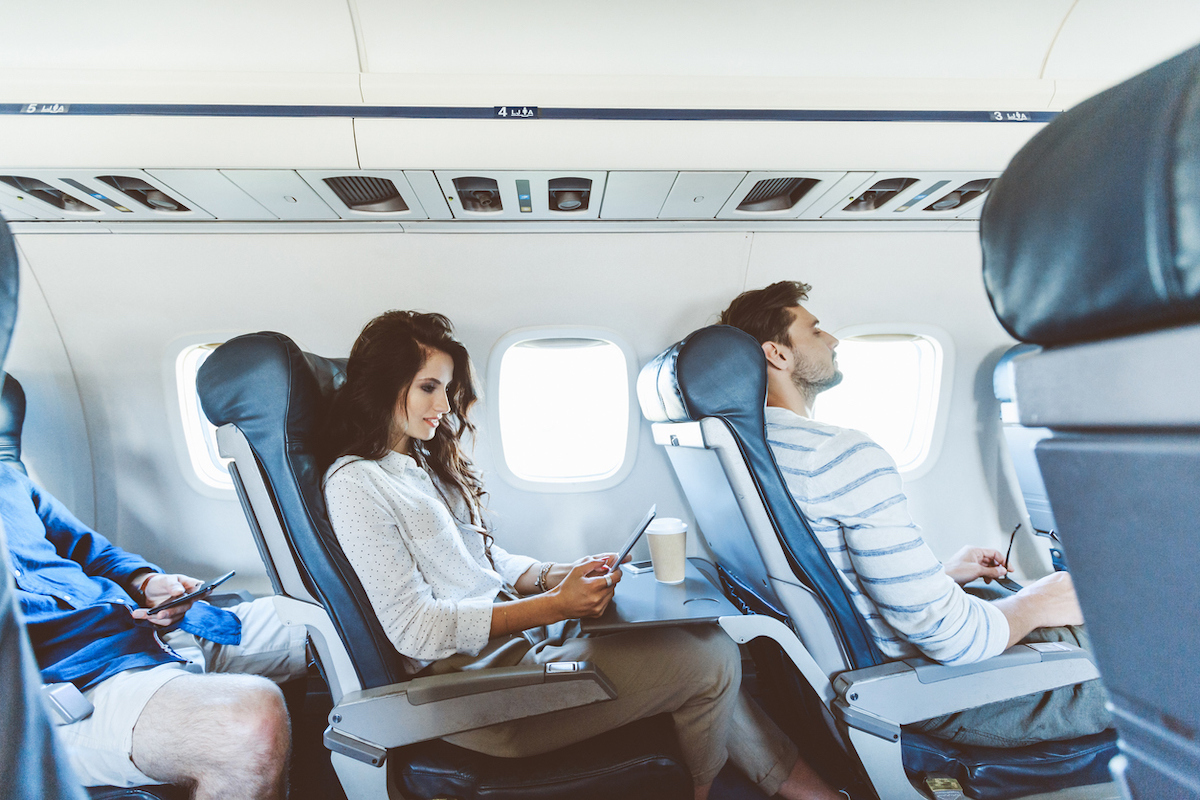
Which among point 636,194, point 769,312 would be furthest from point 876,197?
point 636,194

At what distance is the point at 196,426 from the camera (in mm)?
2795

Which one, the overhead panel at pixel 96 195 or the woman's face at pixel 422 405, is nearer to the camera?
the woman's face at pixel 422 405

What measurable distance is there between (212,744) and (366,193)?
1.91 m

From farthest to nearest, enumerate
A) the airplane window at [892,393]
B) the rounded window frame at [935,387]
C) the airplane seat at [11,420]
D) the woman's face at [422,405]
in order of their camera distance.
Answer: the airplane window at [892,393]
the rounded window frame at [935,387]
the airplane seat at [11,420]
the woman's face at [422,405]

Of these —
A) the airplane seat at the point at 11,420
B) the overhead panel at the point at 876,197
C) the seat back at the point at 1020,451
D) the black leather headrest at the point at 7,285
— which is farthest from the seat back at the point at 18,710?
the seat back at the point at 1020,451

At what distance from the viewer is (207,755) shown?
5.02 feet

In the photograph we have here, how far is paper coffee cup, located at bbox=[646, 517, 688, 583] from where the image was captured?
75.2 inches

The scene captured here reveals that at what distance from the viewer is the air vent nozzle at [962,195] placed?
231cm

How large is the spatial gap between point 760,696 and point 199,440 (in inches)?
115

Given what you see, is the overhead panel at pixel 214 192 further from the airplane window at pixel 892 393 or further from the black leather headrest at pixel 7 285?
the airplane window at pixel 892 393

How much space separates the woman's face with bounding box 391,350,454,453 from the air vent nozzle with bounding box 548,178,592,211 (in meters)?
0.81

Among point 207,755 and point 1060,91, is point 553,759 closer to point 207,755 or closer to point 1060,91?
point 207,755

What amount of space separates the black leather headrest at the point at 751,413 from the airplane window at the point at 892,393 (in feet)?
5.71

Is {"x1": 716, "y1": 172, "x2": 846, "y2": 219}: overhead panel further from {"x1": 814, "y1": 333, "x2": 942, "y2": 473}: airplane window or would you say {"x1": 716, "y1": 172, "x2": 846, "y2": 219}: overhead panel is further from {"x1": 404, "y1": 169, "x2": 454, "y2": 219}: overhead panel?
{"x1": 404, "y1": 169, "x2": 454, "y2": 219}: overhead panel
